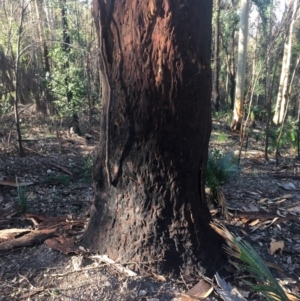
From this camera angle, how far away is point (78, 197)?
574cm

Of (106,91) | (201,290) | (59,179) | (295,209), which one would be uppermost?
(106,91)

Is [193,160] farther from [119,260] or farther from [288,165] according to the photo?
[288,165]

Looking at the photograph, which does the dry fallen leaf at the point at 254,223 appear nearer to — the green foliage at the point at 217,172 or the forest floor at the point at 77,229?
the forest floor at the point at 77,229

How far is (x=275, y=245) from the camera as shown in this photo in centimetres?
384

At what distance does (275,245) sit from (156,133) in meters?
1.93

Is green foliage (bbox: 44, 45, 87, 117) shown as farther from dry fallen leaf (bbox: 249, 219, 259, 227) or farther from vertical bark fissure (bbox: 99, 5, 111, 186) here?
vertical bark fissure (bbox: 99, 5, 111, 186)

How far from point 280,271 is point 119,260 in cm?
146

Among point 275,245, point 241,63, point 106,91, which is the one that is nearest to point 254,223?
point 275,245

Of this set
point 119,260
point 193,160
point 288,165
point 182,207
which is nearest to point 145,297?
point 119,260

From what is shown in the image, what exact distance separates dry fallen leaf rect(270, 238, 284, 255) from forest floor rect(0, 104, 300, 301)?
0.01 m

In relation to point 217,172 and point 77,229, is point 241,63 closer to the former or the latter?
point 217,172

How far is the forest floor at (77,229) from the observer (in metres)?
2.85

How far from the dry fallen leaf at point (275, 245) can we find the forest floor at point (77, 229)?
0.03 feet

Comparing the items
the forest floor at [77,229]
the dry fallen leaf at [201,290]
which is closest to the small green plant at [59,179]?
the forest floor at [77,229]
